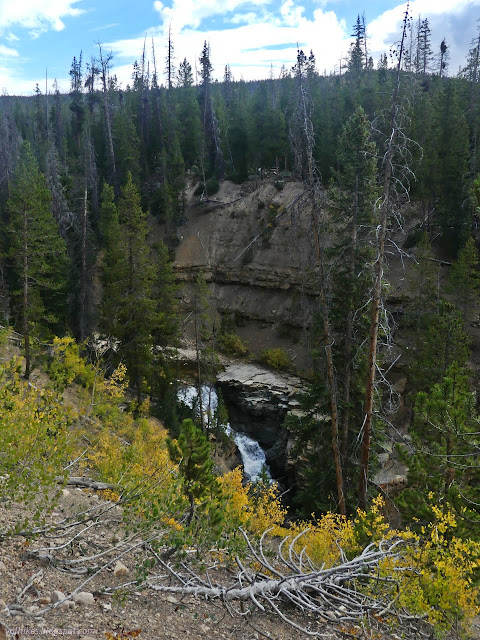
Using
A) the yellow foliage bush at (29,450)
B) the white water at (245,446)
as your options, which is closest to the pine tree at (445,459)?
the yellow foliage bush at (29,450)

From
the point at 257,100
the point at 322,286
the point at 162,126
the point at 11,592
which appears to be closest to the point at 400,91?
the point at 322,286

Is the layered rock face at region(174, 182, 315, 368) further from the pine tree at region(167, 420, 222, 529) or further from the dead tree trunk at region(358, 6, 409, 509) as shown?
the pine tree at region(167, 420, 222, 529)

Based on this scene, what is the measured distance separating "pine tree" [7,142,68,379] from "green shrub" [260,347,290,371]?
15.7 metres

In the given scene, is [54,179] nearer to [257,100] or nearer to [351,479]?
[257,100]

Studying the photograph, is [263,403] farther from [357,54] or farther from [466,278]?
[357,54]

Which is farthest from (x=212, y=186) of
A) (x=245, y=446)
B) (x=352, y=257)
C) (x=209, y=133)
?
(x=352, y=257)

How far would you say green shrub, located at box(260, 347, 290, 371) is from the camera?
36.3 metres

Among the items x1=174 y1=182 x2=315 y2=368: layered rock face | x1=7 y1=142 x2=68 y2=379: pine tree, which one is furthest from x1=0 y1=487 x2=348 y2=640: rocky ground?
x1=174 y1=182 x2=315 y2=368: layered rock face

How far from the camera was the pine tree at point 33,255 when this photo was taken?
22531 mm

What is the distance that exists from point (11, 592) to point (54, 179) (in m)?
33.9

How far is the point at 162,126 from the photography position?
183 feet

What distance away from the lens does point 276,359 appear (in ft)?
120

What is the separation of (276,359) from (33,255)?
64.8 ft

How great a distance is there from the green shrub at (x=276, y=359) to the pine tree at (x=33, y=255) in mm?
15698
